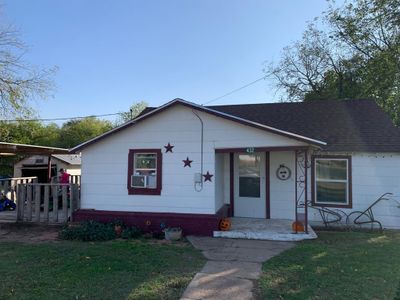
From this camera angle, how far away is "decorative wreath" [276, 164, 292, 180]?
37.2 feet

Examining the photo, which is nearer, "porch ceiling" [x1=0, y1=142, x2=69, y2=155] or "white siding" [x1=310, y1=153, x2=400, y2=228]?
"white siding" [x1=310, y1=153, x2=400, y2=228]

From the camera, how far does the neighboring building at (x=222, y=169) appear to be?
982 cm

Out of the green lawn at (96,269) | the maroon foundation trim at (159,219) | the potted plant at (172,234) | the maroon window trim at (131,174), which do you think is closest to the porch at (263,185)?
the maroon foundation trim at (159,219)

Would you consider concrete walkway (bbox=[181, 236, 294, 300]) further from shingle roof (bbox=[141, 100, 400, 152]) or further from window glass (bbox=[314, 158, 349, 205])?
shingle roof (bbox=[141, 100, 400, 152])

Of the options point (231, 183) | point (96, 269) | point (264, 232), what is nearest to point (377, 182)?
point (264, 232)

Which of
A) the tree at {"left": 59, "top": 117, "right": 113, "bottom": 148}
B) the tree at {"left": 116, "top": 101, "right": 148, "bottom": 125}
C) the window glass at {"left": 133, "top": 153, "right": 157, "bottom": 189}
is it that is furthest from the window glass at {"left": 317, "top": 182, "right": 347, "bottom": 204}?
the tree at {"left": 116, "top": 101, "right": 148, "bottom": 125}

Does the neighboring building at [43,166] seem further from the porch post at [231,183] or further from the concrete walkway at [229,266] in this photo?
the concrete walkway at [229,266]

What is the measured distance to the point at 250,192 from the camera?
1163cm

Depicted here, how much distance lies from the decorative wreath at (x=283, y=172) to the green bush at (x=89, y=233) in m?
5.44

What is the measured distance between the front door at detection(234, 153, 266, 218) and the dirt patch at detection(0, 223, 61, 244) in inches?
224

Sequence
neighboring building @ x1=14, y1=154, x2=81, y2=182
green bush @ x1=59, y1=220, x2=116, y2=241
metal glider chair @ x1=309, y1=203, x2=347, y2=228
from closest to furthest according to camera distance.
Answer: green bush @ x1=59, y1=220, x2=116, y2=241 < metal glider chair @ x1=309, y1=203, x2=347, y2=228 < neighboring building @ x1=14, y1=154, x2=81, y2=182

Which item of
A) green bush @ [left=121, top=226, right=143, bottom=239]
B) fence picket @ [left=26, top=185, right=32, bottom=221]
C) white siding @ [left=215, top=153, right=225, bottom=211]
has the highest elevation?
white siding @ [left=215, top=153, right=225, bottom=211]

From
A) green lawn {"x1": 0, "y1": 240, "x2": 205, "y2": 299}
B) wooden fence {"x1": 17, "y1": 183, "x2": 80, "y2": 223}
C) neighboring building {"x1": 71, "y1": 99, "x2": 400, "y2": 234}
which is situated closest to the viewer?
green lawn {"x1": 0, "y1": 240, "x2": 205, "y2": 299}

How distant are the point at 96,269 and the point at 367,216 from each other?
840cm
